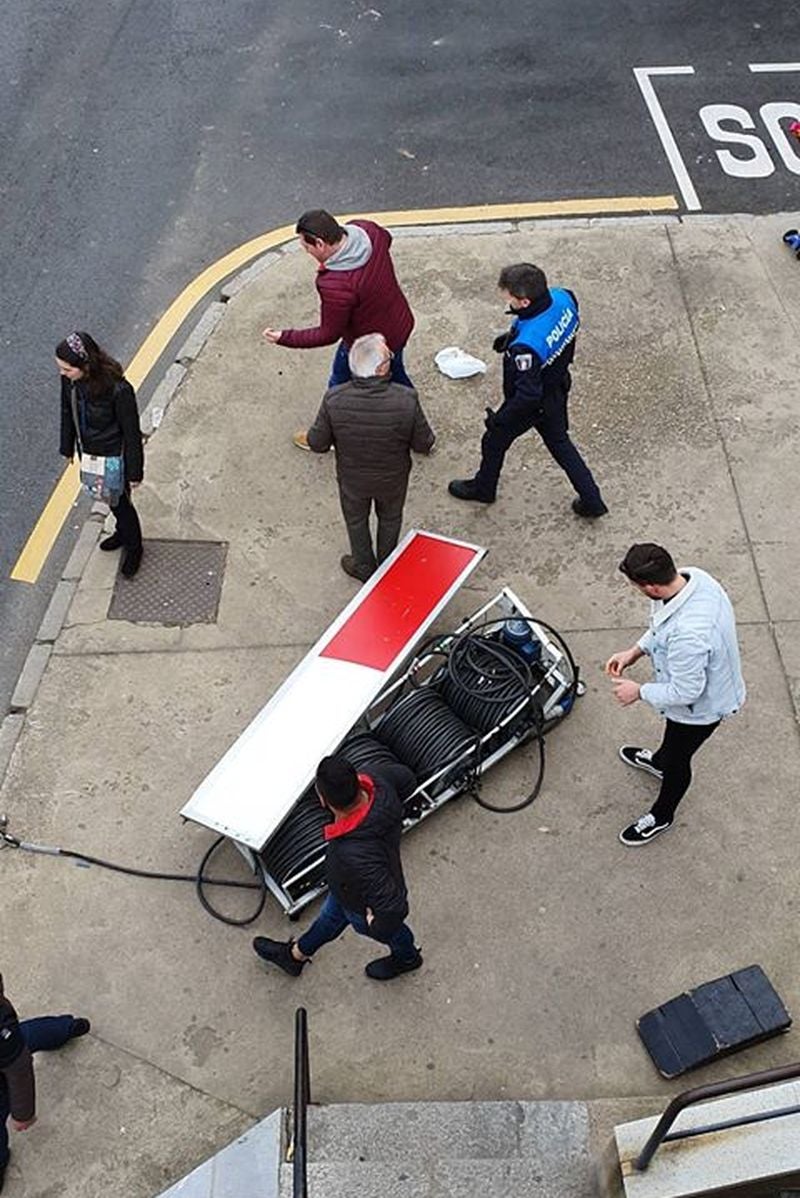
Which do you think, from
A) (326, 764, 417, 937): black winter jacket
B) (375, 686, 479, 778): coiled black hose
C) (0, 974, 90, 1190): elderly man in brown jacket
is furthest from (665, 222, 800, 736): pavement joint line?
(0, 974, 90, 1190): elderly man in brown jacket

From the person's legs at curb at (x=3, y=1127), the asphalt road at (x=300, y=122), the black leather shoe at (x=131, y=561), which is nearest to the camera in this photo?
the person's legs at curb at (x=3, y=1127)

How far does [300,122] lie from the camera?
10.6 metres

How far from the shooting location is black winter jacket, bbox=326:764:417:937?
Answer: 4.60 m

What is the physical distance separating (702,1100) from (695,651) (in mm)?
1749

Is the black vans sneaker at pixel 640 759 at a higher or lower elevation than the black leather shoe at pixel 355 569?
lower

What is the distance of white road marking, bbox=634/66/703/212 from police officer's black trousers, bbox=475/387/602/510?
368 centimetres

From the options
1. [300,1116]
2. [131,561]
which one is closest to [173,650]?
[131,561]

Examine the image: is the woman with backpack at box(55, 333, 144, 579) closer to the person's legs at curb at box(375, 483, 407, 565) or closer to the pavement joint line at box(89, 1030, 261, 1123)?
the person's legs at curb at box(375, 483, 407, 565)

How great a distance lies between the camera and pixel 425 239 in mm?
9438

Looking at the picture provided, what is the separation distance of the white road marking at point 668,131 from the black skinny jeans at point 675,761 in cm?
581

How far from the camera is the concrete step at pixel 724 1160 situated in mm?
4277

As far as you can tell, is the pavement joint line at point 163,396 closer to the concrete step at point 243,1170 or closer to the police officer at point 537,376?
the police officer at point 537,376

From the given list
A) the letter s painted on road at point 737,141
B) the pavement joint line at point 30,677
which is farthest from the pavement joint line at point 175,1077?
the letter s painted on road at point 737,141

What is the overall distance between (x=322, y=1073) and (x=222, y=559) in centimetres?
331
